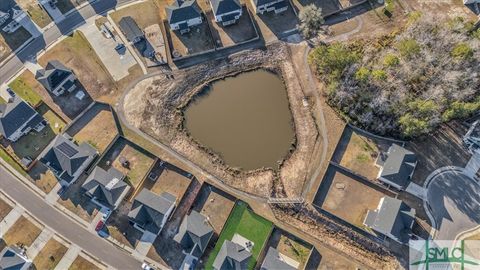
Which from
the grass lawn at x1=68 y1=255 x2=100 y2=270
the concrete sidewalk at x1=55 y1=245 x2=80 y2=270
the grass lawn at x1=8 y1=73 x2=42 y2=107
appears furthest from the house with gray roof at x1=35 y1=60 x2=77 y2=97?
the grass lawn at x1=68 y1=255 x2=100 y2=270

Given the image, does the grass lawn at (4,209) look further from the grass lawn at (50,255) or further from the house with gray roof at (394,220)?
the house with gray roof at (394,220)

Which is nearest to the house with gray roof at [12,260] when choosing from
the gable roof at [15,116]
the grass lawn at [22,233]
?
the grass lawn at [22,233]

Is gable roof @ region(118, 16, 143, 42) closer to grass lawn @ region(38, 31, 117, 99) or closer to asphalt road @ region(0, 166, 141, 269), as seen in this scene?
grass lawn @ region(38, 31, 117, 99)

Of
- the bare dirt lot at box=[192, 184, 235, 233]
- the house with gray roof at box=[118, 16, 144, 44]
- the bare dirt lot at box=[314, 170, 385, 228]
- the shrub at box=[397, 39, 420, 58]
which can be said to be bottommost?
the bare dirt lot at box=[192, 184, 235, 233]

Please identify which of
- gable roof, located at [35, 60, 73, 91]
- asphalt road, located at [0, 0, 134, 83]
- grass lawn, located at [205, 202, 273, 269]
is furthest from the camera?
asphalt road, located at [0, 0, 134, 83]

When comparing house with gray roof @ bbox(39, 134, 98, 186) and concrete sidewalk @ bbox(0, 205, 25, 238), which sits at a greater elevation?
house with gray roof @ bbox(39, 134, 98, 186)

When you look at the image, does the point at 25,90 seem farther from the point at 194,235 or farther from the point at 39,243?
the point at 194,235

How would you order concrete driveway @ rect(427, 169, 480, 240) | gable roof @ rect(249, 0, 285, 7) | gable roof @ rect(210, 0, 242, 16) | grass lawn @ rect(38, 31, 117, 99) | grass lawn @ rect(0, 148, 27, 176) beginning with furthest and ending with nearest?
gable roof @ rect(249, 0, 285, 7), gable roof @ rect(210, 0, 242, 16), grass lawn @ rect(38, 31, 117, 99), grass lawn @ rect(0, 148, 27, 176), concrete driveway @ rect(427, 169, 480, 240)

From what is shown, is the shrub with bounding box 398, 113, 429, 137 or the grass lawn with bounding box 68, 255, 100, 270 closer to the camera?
the grass lawn with bounding box 68, 255, 100, 270
